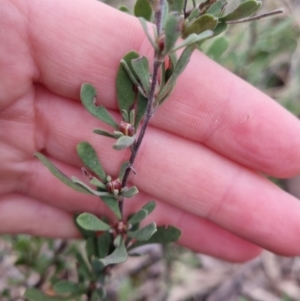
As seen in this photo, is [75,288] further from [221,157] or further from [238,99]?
[238,99]

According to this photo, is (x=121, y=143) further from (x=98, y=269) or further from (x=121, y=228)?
(x=98, y=269)

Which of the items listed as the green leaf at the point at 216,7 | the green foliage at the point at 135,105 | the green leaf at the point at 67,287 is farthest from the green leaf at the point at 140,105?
the green leaf at the point at 67,287

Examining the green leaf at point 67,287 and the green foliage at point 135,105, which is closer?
the green foliage at point 135,105

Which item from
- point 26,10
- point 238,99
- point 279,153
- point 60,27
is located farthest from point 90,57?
point 279,153

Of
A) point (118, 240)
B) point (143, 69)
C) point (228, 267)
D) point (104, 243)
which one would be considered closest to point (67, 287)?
point (104, 243)

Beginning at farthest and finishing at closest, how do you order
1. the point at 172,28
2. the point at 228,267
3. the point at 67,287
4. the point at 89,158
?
the point at 228,267
the point at 67,287
the point at 89,158
the point at 172,28

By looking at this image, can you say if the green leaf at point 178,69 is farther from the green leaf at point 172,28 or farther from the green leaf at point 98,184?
the green leaf at point 98,184
